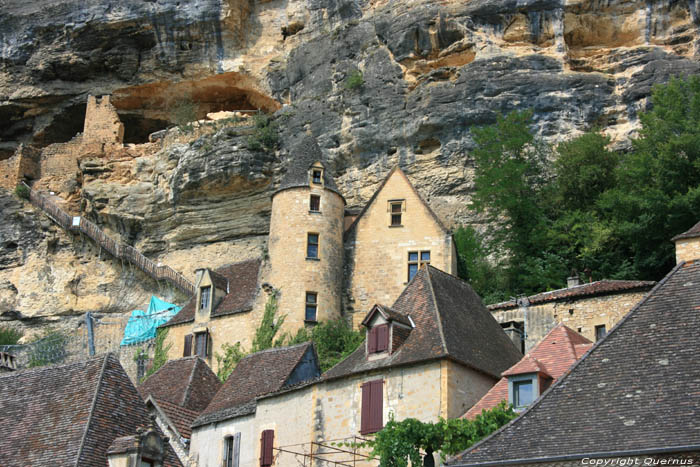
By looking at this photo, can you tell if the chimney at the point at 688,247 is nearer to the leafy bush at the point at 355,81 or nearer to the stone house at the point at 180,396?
the stone house at the point at 180,396

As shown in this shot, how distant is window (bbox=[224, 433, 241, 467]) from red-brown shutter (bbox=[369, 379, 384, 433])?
12.2 ft

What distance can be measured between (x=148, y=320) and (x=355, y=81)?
41.3ft

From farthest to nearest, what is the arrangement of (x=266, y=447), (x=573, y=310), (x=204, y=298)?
1. (x=204, y=298)
2. (x=573, y=310)
3. (x=266, y=447)

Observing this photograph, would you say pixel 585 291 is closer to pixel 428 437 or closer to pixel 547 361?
pixel 547 361

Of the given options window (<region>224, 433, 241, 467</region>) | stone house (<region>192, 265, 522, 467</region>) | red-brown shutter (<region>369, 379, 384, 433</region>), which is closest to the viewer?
stone house (<region>192, 265, 522, 467</region>)

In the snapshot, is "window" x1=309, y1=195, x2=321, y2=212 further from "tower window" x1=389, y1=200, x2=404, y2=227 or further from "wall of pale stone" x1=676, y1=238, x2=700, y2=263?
"wall of pale stone" x1=676, y1=238, x2=700, y2=263

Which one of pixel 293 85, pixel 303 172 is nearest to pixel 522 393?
pixel 303 172

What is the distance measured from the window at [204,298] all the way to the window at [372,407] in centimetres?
1297

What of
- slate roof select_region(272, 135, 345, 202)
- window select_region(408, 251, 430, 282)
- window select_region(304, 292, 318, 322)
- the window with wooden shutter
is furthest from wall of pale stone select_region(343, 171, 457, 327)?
the window with wooden shutter

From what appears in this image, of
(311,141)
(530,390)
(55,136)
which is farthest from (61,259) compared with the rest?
(530,390)

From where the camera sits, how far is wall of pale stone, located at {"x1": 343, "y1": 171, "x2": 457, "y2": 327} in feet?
119

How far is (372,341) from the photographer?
25.4 m

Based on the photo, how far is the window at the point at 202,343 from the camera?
3538cm

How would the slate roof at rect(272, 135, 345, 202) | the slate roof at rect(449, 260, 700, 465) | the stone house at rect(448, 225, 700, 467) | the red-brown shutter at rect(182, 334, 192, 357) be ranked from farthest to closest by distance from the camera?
1. the slate roof at rect(272, 135, 345, 202)
2. the red-brown shutter at rect(182, 334, 192, 357)
3. the slate roof at rect(449, 260, 700, 465)
4. the stone house at rect(448, 225, 700, 467)
